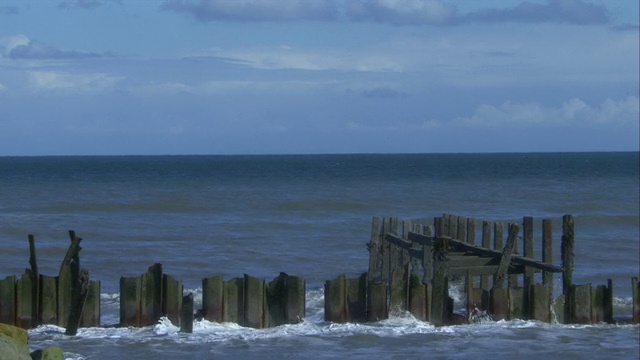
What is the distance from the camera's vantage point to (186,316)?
15023 millimetres

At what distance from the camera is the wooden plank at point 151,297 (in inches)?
600

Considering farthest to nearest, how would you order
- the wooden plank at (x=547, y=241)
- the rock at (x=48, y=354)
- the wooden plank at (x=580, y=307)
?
the wooden plank at (x=547, y=241) < the wooden plank at (x=580, y=307) < the rock at (x=48, y=354)

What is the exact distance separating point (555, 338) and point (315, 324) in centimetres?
356

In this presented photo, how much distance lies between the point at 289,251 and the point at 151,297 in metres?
12.9

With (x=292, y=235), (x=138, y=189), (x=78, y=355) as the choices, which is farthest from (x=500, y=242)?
(x=138, y=189)

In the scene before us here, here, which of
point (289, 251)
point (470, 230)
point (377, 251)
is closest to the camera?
point (470, 230)

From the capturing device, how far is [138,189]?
215ft

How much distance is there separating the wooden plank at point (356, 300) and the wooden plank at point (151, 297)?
2.78 m

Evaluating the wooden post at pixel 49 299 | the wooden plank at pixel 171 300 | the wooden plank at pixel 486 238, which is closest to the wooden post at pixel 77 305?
the wooden post at pixel 49 299

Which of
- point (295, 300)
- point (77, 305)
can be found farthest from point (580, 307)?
point (77, 305)

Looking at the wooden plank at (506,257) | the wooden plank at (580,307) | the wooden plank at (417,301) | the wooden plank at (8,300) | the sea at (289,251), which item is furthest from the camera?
the wooden plank at (506,257)

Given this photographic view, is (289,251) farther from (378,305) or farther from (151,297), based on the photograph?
(151,297)

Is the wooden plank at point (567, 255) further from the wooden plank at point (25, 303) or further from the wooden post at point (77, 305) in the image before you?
the wooden plank at point (25, 303)

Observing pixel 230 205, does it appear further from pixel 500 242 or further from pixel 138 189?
pixel 500 242
